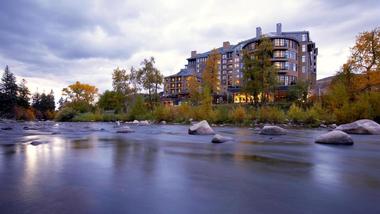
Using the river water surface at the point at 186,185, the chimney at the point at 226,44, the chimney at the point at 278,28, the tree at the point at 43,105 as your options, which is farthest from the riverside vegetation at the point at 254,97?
the chimney at the point at 226,44

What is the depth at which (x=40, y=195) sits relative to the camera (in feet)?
12.7

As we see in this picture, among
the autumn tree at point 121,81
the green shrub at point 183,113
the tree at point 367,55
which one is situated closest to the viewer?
the tree at point 367,55

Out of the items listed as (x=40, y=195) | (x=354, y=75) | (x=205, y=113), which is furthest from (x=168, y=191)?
(x=354, y=75)

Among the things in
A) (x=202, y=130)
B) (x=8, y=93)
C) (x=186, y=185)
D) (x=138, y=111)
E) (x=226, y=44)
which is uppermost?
(x=226, y=44)

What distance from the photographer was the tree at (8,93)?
69125 millimetres

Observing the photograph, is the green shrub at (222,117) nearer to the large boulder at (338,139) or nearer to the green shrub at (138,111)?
the green shrub at (138,111)

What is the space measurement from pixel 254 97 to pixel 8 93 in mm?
62737

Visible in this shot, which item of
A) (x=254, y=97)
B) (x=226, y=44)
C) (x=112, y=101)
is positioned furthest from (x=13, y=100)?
(x=226, y=44)

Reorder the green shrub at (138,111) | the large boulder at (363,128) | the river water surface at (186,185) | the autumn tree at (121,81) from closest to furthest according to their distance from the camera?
the river water surface at (186,185)
the large boulder at (363,128)
the green shrub at (138,111)
the autumn tree at (121,81)

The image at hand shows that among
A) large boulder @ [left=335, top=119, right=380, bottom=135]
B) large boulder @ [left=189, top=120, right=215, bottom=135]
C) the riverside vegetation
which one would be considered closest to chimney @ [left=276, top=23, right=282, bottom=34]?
the riverside vegetation

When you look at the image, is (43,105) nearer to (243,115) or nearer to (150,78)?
(150,78)

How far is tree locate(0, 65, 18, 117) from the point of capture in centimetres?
6912

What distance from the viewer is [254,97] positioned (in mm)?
45750

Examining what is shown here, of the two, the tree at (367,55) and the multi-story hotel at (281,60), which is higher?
the multi-story hotel at (281,60)
